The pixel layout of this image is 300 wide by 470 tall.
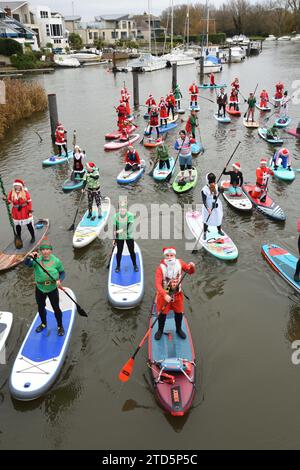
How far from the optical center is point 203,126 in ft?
80.7

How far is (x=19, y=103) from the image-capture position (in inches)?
1026

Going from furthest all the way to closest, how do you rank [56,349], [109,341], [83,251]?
[83,251]
[109,341]
[56,349]

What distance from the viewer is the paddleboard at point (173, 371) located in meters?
6.01

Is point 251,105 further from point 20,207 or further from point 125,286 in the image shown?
point 125,286

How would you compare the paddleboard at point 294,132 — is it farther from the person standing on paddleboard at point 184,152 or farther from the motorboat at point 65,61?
the motorboat at point 65,61

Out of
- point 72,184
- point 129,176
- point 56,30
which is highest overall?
point 56,30

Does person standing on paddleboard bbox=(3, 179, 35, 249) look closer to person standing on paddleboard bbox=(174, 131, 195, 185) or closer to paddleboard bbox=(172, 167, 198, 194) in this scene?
paddleboard bbox=(172, 167, 198, 194)

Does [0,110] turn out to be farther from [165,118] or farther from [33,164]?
[165,118]

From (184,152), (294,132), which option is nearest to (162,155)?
(184,152)

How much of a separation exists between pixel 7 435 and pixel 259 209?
989cm

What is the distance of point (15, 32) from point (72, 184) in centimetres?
6184

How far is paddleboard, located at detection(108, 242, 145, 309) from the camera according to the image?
8.45m
